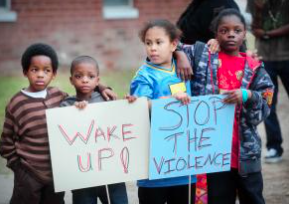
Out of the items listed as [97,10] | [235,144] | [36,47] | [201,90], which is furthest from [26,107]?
[97,10]

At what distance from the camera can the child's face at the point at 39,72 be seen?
2924 mm

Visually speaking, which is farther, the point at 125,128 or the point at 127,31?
the point at 127,31

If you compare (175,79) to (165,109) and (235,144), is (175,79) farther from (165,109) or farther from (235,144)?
(235,144)

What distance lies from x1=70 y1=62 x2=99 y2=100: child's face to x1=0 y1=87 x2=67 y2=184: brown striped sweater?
0.21m

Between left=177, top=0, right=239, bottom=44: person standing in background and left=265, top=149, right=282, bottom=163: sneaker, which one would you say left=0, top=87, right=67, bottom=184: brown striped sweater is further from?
left=265, top=149, right=282, bottom=163: sneaker

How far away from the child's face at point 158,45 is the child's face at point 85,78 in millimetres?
344

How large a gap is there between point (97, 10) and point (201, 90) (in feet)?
23.5

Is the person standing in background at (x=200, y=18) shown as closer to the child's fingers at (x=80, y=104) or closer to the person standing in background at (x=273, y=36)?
the person standing in background at (x=273, y=36)

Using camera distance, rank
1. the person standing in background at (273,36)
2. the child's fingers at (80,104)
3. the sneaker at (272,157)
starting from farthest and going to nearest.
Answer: the sneaker at (272,157) < the person standing in background at (273,36) < the child's fingers at (80,104)

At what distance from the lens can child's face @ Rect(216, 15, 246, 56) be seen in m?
3.09

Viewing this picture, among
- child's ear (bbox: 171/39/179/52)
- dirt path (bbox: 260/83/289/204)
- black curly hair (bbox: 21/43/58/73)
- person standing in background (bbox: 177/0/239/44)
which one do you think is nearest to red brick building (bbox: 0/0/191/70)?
dirt path (bbox: 260/83/289/204)

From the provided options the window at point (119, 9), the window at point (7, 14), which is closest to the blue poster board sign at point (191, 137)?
the window at point (7, 14)

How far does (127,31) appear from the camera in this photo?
1028cm

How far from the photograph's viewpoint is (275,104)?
5.20 meters
